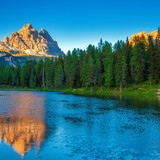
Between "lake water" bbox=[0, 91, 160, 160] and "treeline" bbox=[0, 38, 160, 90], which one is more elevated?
"treeline" bbox=[0, 38, 160, 90]

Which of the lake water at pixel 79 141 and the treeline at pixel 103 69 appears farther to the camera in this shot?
the treeline at pixel 103 69

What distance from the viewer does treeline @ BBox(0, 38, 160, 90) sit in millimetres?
76250

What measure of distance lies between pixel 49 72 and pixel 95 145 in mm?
102686

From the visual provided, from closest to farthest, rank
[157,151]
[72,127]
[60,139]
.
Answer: [157,151], [60,139], [72,127]

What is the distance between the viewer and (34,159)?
34.6 ft

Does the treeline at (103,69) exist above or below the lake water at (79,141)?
above

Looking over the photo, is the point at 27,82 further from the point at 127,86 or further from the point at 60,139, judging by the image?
the point at 60,139

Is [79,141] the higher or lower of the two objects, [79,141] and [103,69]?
the lower

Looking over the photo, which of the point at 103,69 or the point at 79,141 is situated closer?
the point at 79,141

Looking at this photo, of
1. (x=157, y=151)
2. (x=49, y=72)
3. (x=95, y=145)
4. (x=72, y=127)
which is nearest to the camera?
(x=157, y=151)

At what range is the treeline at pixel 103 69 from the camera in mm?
76250

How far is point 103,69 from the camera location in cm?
9238

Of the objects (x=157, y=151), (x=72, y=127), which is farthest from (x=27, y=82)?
(x=157, y=151)

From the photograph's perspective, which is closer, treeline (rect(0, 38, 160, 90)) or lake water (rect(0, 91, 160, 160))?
lake water (rect(0, 91, 160, 160))
